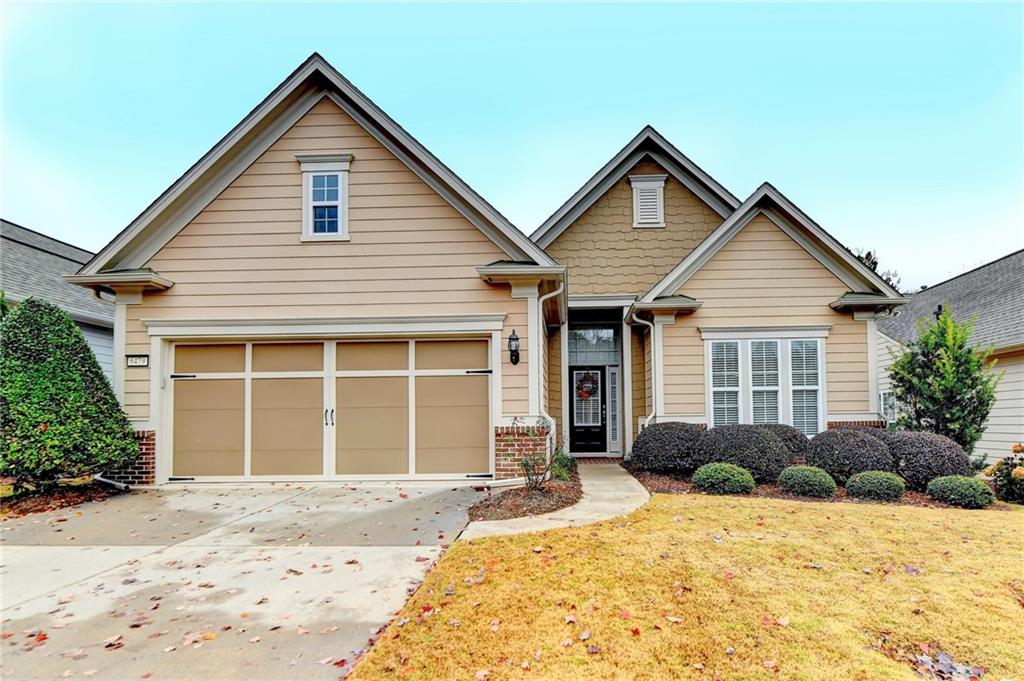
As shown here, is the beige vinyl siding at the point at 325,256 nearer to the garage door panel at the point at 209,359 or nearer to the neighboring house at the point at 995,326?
the garage door panel at the point at 209,359

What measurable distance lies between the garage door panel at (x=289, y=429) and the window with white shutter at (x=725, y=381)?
24.0 ft

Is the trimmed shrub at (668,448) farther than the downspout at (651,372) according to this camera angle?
No

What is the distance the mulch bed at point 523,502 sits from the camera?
6.84 m

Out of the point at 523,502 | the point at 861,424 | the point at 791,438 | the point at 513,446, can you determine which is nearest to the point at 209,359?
the point at 513,446

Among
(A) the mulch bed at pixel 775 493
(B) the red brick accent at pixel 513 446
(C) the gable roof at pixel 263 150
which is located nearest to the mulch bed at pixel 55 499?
(C) the gable roof at pixel 263 150

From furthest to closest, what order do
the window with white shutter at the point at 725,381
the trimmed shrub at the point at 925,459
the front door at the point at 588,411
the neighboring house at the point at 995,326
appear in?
the front door at the point at 588,411, the neighboring house at the point at 995,326, the window with white shutter at the point at 725,381, the trimmed shrub at the point at 925,459

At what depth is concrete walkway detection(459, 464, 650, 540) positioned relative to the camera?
6.12 m

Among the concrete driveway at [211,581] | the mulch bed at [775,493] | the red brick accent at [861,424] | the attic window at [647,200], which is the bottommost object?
the mulch bed at [775,493]

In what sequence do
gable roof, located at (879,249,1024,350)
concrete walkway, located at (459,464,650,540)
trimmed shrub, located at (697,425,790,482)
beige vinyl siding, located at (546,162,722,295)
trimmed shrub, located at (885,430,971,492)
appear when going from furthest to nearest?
beige vinyl siding, located at (546,162,722,295)
gable roof, located at (879,249,1024,350)
trimmed shrub, located at (697,425,790,482)
trimmed shrub, located at (885,430,971,492)
concrete walkway, located at (459,464,650,540)

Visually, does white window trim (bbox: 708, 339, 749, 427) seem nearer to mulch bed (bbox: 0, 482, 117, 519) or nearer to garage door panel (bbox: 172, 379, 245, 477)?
Answer: garage door panel (bbox: 172, 379, 245, 477)

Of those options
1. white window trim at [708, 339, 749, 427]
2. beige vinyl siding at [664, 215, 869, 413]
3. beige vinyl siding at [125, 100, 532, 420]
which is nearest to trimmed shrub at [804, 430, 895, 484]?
white window trim at [708, 339, 749, 427]

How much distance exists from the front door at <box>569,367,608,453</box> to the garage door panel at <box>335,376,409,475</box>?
5.60m

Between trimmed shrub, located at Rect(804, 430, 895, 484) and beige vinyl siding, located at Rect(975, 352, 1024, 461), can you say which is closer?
trimmed shrub, located at Rect(804, 430, 895, 484)

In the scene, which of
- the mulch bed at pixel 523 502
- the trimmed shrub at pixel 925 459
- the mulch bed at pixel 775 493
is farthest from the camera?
the trimmed shrub at pixel 925 459
